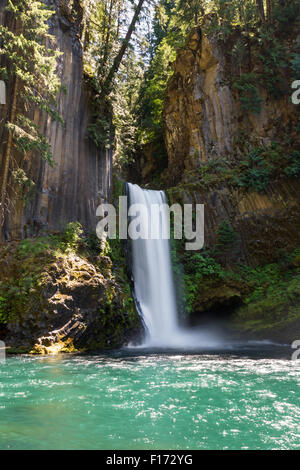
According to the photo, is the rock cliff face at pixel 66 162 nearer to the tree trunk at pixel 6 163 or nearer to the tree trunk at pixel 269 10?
the tree trunk at pixel 6 163

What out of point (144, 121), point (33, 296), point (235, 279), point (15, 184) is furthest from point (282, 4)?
Result: point (33, 296)

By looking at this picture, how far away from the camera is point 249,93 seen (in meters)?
20.3

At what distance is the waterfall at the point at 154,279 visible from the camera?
15.3m

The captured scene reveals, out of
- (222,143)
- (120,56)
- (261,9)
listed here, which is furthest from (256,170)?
(261,9)

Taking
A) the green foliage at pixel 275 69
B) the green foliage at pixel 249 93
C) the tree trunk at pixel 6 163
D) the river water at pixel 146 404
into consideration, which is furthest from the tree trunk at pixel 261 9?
the river water at pixel 146 404

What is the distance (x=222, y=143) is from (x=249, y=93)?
125 inches

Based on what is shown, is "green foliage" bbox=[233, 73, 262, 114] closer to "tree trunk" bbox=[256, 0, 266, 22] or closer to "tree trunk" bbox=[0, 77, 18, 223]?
"tree trunk" bbox=[256, 0, 266, 22]

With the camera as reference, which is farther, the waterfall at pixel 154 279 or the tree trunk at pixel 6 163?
the waterfall at pixel 154 279

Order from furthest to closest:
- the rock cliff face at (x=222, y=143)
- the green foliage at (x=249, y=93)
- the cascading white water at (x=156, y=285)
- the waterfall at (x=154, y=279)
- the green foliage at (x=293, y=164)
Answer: the green foliage at (x=249, y=93)
the green foliage at (x=293, y=164)
the rock cliff face at (x=222, y=143)
the waterfall at (x=154, y=279)
the cascading white water at (x=156, y=285)

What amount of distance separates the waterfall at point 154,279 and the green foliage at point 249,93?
25.2 ft

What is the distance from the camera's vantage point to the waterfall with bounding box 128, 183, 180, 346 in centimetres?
1531

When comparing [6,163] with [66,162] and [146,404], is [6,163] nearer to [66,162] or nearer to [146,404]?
[66,162]

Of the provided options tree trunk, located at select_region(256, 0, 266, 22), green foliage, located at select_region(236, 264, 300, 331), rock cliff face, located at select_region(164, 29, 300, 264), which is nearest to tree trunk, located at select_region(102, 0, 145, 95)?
rock cliff face, located at select_region(164, 29, 300, 264)

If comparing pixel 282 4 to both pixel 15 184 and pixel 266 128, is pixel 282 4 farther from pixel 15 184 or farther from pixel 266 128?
pixel 15 184
